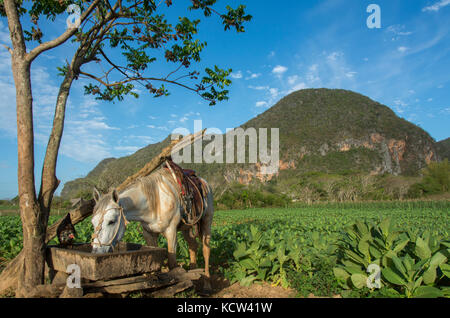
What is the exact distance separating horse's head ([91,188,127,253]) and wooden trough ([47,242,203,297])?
0.16 metres

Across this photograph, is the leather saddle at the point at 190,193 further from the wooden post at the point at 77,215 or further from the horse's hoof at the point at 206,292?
the horse's hoof at the point at 206,292

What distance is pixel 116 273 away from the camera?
297cm

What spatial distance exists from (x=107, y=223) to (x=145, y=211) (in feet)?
2.34

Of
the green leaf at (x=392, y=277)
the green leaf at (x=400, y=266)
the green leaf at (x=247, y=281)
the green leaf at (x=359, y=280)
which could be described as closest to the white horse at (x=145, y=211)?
the green leaf at (x=247, y=281)

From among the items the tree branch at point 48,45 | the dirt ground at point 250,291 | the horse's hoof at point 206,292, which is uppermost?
the tree branch at point 48,45

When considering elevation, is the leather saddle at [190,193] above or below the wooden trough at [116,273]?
above

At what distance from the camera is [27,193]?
3.42 meters

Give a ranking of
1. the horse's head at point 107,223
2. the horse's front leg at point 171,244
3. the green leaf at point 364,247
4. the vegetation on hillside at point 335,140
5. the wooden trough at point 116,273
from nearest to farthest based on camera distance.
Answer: the wooden trough at point 116,273 < the horse's head at point 107,223 < the horse's front leg at point 171,244 < the green leaf at point 364,247 < the vegetation on hillside at point 335,140

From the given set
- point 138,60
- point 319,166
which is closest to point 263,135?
point 319,166

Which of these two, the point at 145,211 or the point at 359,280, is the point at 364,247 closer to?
the point at 359,280

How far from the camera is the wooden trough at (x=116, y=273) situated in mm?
2824

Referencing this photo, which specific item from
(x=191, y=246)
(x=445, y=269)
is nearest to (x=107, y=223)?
(x=191, y=246)

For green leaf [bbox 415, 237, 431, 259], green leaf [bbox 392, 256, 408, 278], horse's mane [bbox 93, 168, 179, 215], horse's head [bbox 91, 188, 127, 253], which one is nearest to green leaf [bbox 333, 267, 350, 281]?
green leaf [bbox 392, 256, 408, 278]
